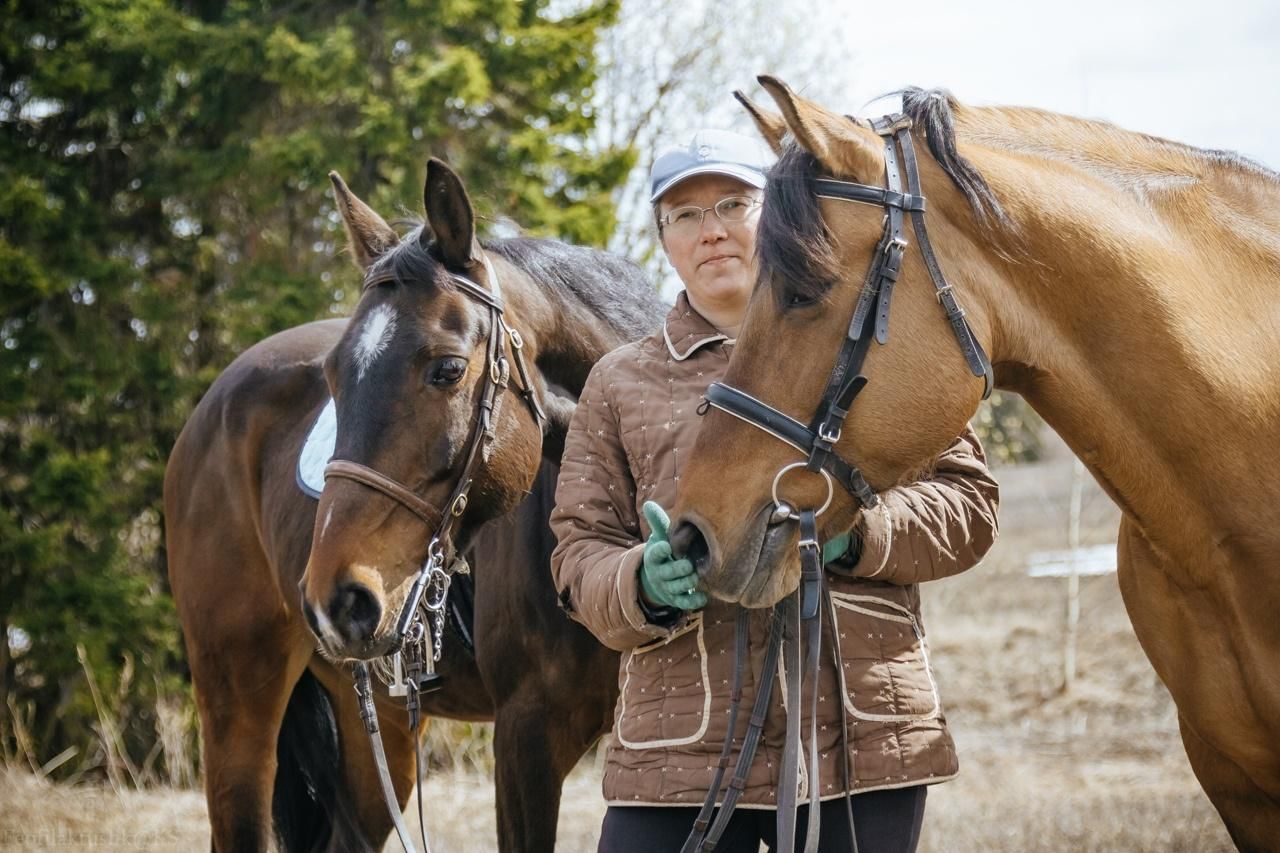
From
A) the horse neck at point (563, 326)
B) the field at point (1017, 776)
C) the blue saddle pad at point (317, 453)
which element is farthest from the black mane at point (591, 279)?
the field at point (1017, 776)

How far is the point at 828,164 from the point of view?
2033 millimetres

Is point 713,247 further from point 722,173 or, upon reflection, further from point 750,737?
point 750,737

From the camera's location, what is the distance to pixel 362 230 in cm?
341

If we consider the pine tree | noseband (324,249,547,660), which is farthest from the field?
noseband (324,249,547,660)

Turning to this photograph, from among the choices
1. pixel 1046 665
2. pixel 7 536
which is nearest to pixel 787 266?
pixel 7 536

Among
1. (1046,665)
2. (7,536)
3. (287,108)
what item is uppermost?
(287,108)

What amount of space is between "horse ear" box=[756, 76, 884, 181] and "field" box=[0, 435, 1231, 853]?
12.2 feet

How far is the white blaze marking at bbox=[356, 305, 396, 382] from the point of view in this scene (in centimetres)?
295

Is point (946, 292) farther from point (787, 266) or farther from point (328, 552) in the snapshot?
point (328, 552)

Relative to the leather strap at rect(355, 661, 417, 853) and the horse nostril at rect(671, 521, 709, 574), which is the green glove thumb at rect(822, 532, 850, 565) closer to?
the horse nostril at rect(671, 521, 709, 574)

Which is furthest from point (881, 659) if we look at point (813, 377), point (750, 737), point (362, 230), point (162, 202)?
point (162, 202)

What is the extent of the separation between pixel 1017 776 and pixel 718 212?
19.2ft

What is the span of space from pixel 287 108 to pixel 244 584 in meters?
5.45

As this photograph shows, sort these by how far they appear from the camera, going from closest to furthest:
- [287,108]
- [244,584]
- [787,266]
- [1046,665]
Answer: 1. [787,266]
2. [244,584]
3. [287,108]
4. [1046,665]
